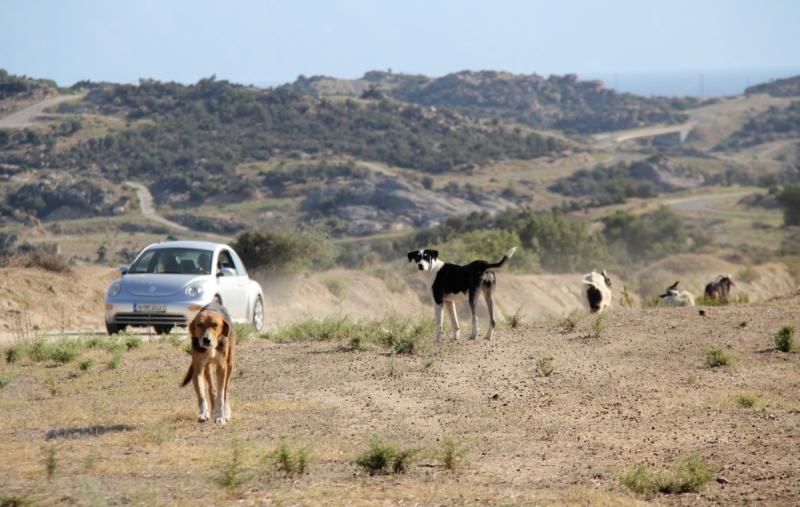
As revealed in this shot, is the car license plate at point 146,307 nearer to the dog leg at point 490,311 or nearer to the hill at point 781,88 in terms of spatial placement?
the dog leg at point 490,311

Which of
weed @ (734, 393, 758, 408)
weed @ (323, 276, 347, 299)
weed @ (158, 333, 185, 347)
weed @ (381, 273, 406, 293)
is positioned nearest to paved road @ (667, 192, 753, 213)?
weed @ (381, 273, 406, 293)

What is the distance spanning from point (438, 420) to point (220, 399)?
211 cm

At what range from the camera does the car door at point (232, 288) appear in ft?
48.4

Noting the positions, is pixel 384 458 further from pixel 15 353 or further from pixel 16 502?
pixel 15 353

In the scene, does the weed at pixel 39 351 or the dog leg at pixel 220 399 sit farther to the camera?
the weed at pixel 39 351

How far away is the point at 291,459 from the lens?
644cm

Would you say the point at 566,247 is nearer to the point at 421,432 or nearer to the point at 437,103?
the point at 421,432

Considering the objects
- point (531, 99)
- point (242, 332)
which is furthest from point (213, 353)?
point (531, 99)

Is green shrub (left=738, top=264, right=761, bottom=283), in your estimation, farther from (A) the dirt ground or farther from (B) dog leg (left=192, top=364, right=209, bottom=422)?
(B) dog leg (left=192, top=364, right=209, bottom=422)

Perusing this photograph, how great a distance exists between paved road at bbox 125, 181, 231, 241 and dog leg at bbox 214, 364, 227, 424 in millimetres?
51934

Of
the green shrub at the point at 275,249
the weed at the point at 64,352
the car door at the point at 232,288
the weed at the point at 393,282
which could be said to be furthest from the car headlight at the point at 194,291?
the weed at the point at 393,282

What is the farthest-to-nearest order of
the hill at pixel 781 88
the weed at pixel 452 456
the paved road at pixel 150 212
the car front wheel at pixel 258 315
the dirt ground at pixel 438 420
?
the hill at pixel 781 88 → the paved road at pixel 150 212 → the car front wheel at pixel 258 315 → the weed at pixel 452 456 → the dirt ground at pixel 438 420

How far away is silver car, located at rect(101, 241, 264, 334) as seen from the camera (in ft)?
46.1

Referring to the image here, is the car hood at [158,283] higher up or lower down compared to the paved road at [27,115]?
lower down
